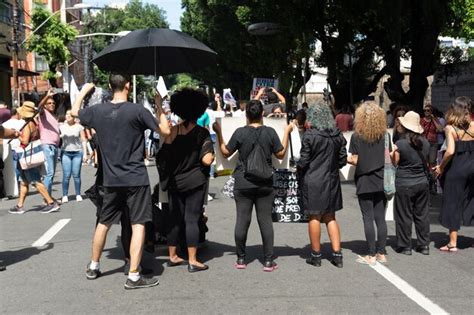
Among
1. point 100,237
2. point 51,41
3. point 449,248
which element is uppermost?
point 51,41

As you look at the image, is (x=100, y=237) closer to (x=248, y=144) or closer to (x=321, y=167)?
(x=248, y=144)

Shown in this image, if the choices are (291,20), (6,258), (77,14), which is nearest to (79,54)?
(77,14)

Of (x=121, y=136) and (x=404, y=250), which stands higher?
(x=121, y=136)

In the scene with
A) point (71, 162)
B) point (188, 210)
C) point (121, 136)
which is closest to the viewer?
point (121, 136)

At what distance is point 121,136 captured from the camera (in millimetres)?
5211

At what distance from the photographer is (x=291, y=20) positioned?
18.8 m

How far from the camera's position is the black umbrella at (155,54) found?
19.4ft

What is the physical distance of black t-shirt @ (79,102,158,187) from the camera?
5.20 meters

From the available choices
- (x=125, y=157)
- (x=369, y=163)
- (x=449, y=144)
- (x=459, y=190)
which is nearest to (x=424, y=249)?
(x=459, y=190)

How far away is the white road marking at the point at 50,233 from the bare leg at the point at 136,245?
2.35m

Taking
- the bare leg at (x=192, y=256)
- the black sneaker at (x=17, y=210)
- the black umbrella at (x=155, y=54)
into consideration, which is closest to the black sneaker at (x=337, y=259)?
the bare leg at (x=192, y=256)

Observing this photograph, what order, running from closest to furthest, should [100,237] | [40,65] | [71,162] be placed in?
[100,237]
[71,162]
[40,65]

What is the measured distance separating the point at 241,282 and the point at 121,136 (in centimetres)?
174

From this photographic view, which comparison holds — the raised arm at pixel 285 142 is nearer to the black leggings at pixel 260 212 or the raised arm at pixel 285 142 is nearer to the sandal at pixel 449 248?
the black leggings at pixel 260 212
